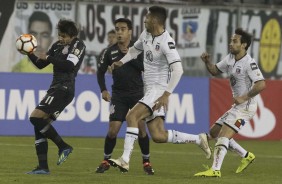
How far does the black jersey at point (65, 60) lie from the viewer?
13625 mm

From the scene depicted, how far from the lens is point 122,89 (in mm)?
14719

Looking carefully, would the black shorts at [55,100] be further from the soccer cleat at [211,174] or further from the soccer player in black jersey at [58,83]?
the soccer cleat at [211,174]

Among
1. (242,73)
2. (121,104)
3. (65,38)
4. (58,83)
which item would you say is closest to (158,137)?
(121,104)

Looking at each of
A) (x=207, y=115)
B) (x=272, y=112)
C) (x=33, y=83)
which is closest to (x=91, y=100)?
(x=33, y=83)

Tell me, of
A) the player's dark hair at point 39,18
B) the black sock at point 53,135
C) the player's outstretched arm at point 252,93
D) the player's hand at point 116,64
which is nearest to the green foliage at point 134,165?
the black sock at point 53,135

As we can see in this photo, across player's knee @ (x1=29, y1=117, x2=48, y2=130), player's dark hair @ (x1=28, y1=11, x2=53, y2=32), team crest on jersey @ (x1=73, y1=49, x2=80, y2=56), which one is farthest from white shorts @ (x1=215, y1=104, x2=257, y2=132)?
player's dark hair @ (x1=28, y1=11, x2=53, y2=32)

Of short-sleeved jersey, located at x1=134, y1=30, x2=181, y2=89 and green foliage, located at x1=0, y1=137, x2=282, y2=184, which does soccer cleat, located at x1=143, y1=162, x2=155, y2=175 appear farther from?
short-sleeved jersey, located at x1=134, y1=30, x2=181, y2=89

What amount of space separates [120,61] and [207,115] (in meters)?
9.82

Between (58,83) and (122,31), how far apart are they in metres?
1.23

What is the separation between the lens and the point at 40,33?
81.6 feet

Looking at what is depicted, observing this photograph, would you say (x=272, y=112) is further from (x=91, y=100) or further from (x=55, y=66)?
(x=55, y=66)

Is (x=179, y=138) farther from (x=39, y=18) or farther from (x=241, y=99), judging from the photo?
(x=39, y=18)

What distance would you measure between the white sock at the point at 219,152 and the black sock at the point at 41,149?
7.74 ft

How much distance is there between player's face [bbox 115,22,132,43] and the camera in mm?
14281
